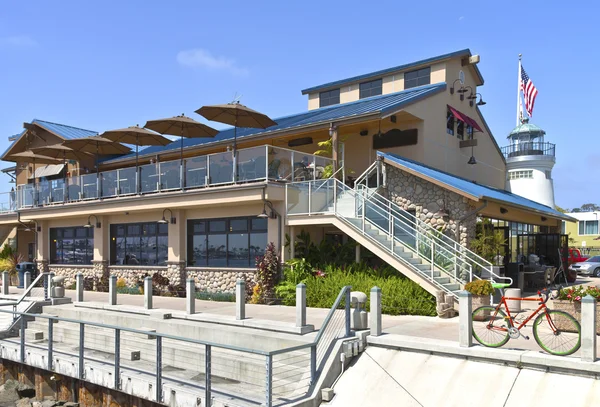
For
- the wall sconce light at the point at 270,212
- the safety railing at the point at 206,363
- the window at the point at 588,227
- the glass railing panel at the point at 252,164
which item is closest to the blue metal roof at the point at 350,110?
the glass railing panel at the point at 252,164

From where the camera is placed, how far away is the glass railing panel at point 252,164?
17047 mm

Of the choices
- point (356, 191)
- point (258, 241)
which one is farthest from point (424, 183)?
point (258, 241)

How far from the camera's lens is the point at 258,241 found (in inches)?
731

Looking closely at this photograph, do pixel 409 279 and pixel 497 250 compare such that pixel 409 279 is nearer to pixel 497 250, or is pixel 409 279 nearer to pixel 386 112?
pixel 497 250

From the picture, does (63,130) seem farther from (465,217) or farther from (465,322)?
(465,322)

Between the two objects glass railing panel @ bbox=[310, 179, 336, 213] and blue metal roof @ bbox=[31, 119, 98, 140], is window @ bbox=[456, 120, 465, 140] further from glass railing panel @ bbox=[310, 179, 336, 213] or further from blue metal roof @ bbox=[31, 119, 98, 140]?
blue metal roof @ bbox=[31, 119, 98, 140]

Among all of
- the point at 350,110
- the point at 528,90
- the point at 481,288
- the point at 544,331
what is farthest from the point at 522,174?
the point at 544,331

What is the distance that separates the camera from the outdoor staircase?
47.8 feet

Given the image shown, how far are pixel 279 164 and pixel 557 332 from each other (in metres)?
10.6

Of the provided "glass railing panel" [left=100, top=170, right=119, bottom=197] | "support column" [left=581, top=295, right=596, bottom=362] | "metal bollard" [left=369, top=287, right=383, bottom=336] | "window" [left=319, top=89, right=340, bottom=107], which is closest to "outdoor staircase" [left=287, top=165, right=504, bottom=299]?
"metal bollard" [left=369, top=287, right=383, bottom=336]

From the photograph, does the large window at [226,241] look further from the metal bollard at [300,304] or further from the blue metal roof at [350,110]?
the metal bollard at [300,304]

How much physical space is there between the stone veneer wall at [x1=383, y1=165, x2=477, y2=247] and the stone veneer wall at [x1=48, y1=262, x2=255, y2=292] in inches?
234

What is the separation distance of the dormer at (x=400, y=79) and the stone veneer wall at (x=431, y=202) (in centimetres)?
666

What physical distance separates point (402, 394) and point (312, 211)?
889 cm
